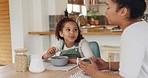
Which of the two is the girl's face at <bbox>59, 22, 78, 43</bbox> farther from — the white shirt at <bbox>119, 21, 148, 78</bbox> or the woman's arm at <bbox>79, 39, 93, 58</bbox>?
the white shirt at <bbox>119, 21, 148, 78</bbox>

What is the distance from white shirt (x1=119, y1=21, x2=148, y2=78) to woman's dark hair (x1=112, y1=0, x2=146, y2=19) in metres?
0.10

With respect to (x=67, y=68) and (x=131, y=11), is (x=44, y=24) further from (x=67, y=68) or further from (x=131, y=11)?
(x=131, y=11)

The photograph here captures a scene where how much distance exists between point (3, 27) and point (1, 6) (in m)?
0.40

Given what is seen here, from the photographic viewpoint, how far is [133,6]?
1.01m

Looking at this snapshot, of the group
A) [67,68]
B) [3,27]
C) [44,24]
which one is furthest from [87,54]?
[3,27]

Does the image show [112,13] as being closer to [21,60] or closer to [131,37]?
[131,37]

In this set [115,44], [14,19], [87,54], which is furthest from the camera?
[14,19]

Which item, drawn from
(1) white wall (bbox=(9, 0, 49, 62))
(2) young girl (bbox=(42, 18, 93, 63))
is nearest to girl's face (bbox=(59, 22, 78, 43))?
(2) young girl (bbox=(42, 18, 93, 63))

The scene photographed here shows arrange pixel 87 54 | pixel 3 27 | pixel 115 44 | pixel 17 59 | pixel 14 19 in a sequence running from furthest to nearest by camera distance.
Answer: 1. pixel 3 27
2. pixel 14 19
3. pixel 115 44
4. pixel 87 54
5. pixel 17 59

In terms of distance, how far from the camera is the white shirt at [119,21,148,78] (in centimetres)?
90

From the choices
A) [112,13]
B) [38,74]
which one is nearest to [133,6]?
[112,13]

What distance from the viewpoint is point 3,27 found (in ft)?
13.8

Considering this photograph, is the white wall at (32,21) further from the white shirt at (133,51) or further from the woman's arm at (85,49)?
the white shirt at (133,51)

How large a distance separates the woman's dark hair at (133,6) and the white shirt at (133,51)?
10 centimetres
